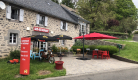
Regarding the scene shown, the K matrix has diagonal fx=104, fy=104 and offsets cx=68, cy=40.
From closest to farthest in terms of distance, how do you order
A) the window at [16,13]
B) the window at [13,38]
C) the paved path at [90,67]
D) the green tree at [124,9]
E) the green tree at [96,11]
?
1. the paved path at [90,67]
2. the window at [13,38]
3. the window at [16,13]
4. the green tree at [96,11]
5. the green tree at [124,9]

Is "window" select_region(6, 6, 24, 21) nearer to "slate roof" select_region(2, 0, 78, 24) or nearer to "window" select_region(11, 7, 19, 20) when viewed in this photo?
"window" select_region(11, 7, 19, 20)

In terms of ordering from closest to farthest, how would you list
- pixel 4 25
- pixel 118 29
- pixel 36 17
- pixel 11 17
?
1. pixel 4 25
2. pixel 11 17
3. pixel 36 17
4. pixel 118 29

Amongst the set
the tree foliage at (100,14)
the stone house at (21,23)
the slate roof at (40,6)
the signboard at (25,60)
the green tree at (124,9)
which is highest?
the green tree at (124,9)

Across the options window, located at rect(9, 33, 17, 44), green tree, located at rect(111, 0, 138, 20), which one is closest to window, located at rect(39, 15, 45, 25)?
window, located at rect(9, 33, 17, 44)

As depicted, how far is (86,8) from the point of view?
22.9 m

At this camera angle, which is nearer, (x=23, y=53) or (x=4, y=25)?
(x=23, y=53)

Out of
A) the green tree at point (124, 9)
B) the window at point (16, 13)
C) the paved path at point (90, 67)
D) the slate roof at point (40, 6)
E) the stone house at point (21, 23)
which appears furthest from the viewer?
the green tree at point (124, 9)

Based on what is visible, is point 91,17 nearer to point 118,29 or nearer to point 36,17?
point 118,29

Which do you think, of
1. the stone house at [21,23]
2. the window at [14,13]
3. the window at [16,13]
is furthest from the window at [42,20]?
the window at [14,13]

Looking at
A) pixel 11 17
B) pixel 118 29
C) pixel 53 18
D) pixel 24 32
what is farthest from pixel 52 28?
pixel 118 29

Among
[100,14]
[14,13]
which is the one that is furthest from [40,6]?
[100,14]

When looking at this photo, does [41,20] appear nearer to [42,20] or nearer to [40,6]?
[42,20]

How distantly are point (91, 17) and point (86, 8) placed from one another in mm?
2285

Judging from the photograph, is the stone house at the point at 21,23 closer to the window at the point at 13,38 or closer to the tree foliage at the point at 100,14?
the window at the point at 13,38
